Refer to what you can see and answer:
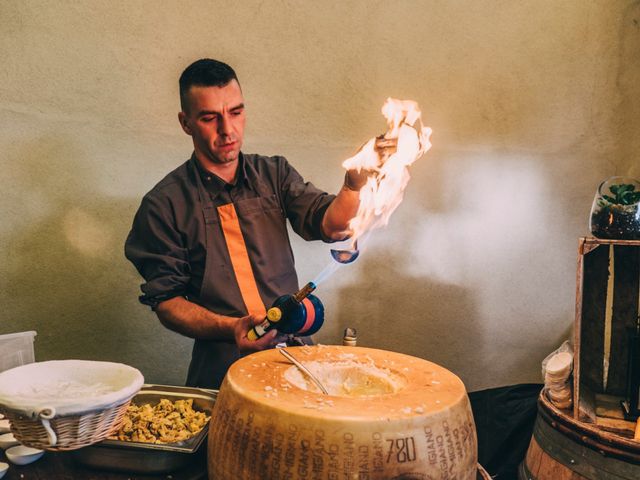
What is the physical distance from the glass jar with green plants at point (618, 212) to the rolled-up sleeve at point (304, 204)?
123 centimetres

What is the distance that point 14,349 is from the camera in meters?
2.09

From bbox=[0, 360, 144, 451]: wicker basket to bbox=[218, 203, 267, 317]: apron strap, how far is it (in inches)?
35.6

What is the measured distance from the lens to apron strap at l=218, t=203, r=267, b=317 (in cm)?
237

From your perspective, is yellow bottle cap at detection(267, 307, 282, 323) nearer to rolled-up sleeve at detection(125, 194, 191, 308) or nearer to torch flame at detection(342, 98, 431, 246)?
torch flame at detection(342, 98, 431, 246)

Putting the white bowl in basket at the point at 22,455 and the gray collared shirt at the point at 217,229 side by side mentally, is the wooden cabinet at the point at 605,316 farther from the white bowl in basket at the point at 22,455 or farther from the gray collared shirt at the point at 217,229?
the white bowl in basket at the point at 22,455

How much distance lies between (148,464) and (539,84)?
2929 mm

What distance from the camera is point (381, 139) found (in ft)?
6.31

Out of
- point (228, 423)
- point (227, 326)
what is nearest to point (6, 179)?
point (227, 326)

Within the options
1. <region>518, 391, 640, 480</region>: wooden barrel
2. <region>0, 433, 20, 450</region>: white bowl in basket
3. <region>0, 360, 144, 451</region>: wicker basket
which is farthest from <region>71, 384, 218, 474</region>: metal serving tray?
<region>518, 391, 640, 480</region>: wooden barrel

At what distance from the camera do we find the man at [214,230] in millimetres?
2262

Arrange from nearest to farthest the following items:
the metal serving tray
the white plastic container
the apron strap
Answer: the metal serving tray → the white plastic container → the apron strap

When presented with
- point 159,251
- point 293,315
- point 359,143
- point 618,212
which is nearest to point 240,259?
point 159,251

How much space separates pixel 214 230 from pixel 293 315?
864 mm

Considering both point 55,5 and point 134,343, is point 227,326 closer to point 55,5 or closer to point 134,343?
point 134,343
